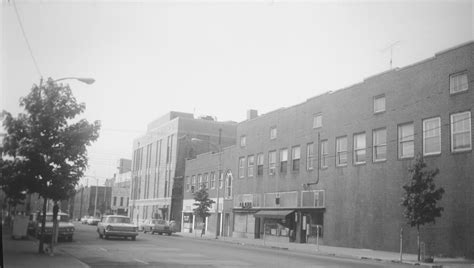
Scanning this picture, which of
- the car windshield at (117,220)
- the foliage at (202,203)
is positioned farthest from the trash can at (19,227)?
the foliage at (202,203)

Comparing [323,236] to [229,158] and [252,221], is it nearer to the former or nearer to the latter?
[252,221]

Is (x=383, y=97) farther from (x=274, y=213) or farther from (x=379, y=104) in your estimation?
(x=274, y=213)

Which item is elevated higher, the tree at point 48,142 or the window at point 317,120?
the window at point 317,120

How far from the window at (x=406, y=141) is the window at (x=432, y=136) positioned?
0.98 m

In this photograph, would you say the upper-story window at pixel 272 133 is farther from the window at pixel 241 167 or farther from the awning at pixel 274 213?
the awning at pixel 274 213

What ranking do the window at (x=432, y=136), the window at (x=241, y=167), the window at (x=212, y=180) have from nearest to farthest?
the window at (x=432, y=136), the window at (x=241, y=167), the window at (x=212, y=180)

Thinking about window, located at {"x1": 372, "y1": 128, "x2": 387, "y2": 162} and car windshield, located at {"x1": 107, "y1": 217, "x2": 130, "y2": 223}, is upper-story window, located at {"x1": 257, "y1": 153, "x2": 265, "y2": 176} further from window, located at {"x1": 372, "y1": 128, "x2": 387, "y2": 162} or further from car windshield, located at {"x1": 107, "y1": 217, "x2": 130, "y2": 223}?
car windshield, located at {"x1": 107, "y1": 217, "x2": 130, "y2": 223}

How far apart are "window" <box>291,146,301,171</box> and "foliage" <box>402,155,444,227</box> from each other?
55.7ft

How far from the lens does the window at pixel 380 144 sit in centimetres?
3262

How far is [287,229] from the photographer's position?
41219mm

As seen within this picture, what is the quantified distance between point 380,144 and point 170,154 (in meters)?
45.6

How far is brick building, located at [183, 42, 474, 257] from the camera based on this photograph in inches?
1067

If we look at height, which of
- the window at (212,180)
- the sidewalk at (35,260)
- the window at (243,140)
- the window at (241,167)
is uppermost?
the window at (243,140)

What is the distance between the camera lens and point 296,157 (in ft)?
138
